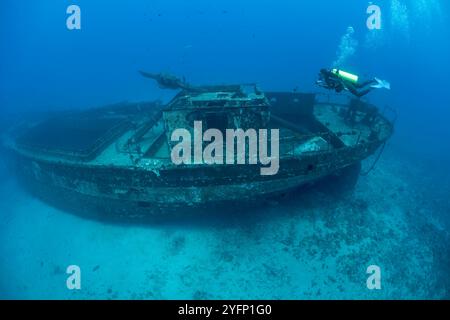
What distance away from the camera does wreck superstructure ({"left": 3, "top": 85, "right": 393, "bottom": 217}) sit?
28.6ft

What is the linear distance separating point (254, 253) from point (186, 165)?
12.6ft

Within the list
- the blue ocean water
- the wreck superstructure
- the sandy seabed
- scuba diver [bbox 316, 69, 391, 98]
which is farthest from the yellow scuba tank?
the blue ocean water

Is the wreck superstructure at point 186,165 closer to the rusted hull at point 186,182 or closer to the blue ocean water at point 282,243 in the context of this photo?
the rusted hull at point 186,182

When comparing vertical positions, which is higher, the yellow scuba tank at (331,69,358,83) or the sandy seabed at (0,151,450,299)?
the yellow scuba tank at (331,69,358,83)

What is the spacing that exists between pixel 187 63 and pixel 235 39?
2699cm

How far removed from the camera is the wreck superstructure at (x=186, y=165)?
8711 mm

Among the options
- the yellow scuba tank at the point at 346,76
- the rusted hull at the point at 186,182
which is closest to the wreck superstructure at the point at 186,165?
the rusted hull at the point at 186,182

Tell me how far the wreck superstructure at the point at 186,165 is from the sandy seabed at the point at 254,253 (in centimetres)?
130

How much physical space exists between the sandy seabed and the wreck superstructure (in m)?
1.30

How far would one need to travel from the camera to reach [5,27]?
97.5 m

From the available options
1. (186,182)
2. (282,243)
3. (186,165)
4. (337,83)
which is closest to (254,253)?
(282,243)

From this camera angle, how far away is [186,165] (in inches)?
338

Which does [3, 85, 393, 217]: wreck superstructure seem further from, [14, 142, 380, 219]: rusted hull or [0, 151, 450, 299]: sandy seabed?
[0, 151, 450, 299]: sandy seabed
